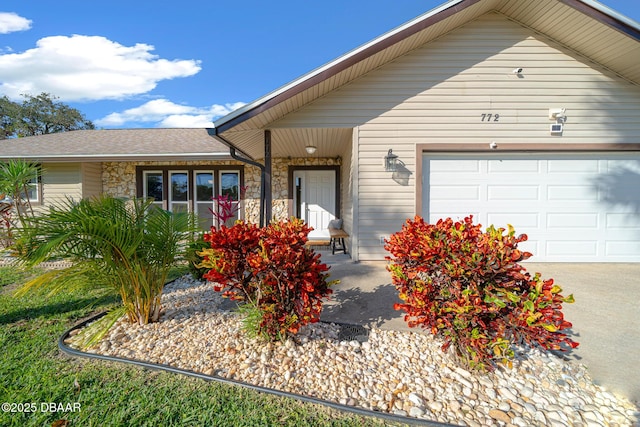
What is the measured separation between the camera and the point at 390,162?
5.32m

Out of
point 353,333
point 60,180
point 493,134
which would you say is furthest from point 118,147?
point 493,134

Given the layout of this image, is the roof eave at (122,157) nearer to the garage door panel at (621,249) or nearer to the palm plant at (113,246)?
the palm plant at (113,246)

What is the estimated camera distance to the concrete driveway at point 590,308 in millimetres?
2451

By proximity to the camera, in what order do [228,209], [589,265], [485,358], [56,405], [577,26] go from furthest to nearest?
[228,209]
[589,265]
[577,26]
[485,358]
[56,405]

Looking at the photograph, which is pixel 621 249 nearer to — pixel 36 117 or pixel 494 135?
pixel 494 135

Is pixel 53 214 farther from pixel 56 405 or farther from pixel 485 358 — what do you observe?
pixel 485 358

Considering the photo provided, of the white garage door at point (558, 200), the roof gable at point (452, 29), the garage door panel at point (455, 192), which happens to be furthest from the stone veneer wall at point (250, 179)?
the white garage door at point (558, 200)

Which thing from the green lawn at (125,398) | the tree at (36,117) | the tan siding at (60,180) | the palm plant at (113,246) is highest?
the tree at (36,117)

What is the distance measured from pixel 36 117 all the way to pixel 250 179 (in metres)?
31.2

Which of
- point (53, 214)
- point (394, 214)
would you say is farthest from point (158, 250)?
point (394, 214)

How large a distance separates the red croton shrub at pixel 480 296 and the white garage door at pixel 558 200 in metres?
3.47

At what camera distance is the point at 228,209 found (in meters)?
6.35

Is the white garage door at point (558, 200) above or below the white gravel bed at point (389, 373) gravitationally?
above

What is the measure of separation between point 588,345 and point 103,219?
4.62m
